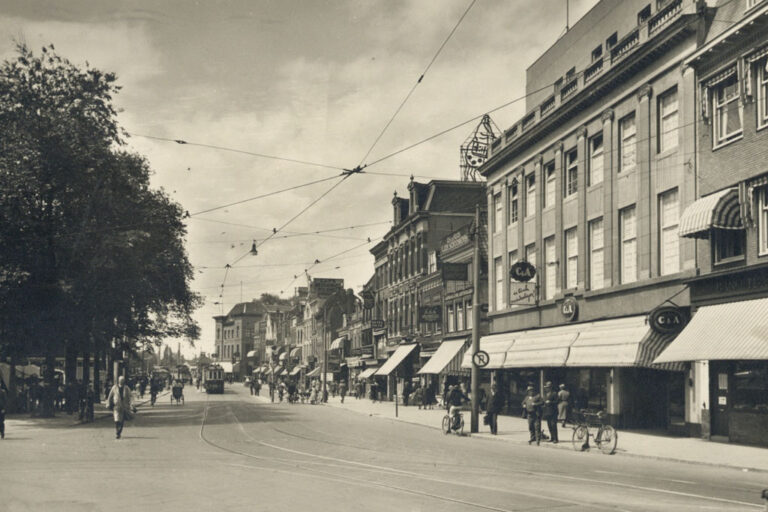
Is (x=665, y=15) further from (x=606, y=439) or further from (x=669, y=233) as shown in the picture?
(x=606, y=439)

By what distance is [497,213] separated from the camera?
4406 cm

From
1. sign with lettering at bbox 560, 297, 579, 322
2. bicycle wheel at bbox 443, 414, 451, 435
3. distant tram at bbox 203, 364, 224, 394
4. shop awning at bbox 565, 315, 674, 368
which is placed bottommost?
distant tram at bbox 203, 364, 224, 394

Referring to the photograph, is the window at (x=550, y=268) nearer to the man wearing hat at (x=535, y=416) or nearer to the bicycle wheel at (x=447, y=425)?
the bicycle wheel at (x=447, y=425)

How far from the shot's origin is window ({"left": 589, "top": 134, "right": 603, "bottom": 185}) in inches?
1271

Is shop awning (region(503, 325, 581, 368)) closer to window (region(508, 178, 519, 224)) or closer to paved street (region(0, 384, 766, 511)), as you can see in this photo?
window (region(508, 178, 519, 224))

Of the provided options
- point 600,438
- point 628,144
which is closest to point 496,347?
point 628,144

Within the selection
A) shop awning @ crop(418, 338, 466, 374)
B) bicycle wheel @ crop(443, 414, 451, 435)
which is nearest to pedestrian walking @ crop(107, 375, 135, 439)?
bicycle wheel @ crop(443, 414, 451, 435)

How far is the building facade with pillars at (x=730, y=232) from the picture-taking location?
73.6ft

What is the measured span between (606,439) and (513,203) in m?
21.2

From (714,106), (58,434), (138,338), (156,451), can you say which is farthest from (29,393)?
(714,106)

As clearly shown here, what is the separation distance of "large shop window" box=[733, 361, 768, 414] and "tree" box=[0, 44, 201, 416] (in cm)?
2455

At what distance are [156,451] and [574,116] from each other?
21.5 m

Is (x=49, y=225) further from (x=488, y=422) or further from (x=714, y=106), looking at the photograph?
(x=714, y=106)

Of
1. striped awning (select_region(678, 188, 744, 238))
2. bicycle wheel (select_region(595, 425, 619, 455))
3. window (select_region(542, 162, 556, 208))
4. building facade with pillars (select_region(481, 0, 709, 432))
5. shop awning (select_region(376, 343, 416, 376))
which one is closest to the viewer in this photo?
bicycle wheel (select_region(595, 425, 619, 455))
